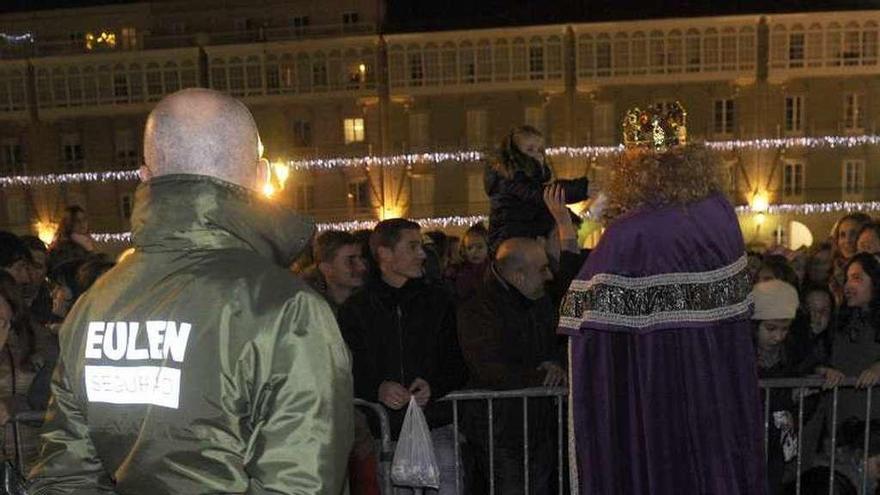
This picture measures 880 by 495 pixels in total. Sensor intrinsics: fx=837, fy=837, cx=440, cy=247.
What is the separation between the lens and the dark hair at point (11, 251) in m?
6.80

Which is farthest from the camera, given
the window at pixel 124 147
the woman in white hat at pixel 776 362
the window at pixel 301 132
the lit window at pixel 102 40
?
the lit window at pixel 102 40

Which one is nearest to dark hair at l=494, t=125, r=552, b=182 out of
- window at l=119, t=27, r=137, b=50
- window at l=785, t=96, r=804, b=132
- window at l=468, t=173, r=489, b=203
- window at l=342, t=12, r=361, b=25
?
window at l=468, t=173, r=489, b=203

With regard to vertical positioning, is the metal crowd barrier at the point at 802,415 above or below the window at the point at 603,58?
below

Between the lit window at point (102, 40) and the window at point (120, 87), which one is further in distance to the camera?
the lit window at point (102, 40)

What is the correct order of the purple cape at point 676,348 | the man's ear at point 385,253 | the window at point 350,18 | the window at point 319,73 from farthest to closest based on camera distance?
1. the window at point 350,18
2. the window at point 319,73
3. the man's ear at point 385,253
4. the purple cape at point 676,348

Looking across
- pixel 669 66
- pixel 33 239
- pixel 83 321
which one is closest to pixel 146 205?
pixel 83 321

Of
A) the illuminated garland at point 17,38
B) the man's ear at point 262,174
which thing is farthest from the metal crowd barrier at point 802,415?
the illuminated garland at point 17,38

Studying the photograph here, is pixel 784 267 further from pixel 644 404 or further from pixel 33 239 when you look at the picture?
pixel 33 239

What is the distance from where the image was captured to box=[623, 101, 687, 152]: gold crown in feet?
11.8

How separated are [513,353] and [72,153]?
120ft

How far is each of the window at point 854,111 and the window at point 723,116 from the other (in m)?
4.57

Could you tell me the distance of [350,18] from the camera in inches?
1438

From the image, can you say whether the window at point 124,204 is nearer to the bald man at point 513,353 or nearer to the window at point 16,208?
the window at point 16,208

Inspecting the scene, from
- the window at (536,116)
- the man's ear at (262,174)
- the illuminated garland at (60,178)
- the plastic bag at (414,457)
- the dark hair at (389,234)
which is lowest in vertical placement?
the plastic bag at (414,457)
